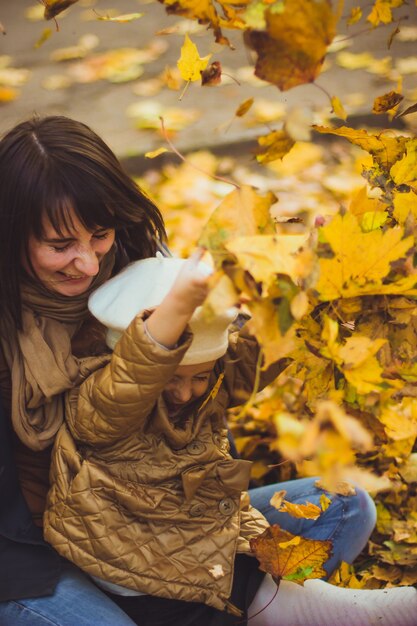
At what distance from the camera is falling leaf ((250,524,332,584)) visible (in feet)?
4.63

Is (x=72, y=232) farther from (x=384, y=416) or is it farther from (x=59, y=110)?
(x=59, y=110)

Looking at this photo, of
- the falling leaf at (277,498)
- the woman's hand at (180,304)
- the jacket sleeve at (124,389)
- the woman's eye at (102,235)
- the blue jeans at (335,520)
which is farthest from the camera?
the blue jeans at (335,520)

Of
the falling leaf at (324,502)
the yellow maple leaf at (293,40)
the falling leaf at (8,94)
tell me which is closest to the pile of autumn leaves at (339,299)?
the yellow maple leaf at (293,40)

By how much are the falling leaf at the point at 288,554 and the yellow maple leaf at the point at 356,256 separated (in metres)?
0.55

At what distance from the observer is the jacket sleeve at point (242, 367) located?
1467 mm

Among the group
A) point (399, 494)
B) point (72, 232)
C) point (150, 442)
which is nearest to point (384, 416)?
point (150, 442)

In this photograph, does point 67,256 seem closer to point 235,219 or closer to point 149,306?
point 149,306

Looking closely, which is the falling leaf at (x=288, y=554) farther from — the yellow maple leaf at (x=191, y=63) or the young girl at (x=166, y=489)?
the yellow maple leaf at (x=191, y=63)

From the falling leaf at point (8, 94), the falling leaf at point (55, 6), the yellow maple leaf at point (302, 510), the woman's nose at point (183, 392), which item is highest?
the falling leaf at point (55, 6)

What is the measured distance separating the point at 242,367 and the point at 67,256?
368 millimetres

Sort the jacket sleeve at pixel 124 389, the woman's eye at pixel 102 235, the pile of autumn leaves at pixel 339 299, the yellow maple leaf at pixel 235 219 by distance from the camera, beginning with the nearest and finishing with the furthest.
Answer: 1. the pile of autumn leaves at pixel 339 299
2. the yellow maple leaf at pixel 235 219
3. the jacket sleeve at pixel 124 389
4. the woman's eye at pixel 102 235

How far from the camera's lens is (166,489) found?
140 cm

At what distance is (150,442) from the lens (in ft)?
4.58

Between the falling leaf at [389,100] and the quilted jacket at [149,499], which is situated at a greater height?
the falling leaf at [389,100]
